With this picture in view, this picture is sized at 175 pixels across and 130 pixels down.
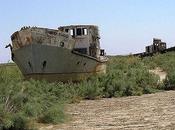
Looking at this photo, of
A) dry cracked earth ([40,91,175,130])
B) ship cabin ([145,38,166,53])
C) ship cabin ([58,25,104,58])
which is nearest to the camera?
dry cracked earth ([40,91,175,130])

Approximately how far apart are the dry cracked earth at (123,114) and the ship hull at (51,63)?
3.98 metres

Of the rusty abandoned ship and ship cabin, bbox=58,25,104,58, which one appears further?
ship cabin, bbox=58,25,104,58

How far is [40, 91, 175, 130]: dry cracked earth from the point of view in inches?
425

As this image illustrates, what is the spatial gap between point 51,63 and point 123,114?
8.15 m

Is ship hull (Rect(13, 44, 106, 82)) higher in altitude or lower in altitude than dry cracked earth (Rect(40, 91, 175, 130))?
higher

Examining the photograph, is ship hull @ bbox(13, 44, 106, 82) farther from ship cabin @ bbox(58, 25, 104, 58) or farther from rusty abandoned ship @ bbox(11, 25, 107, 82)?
ship cabin @ bbox(58, 25, 104, 58)

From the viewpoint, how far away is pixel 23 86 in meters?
12.1

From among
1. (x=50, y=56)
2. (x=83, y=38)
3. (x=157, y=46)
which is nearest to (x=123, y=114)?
(x=50, y=56)

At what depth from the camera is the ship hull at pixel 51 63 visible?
66.3 ft

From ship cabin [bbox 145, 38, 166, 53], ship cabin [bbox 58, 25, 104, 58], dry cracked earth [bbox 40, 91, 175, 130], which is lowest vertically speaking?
dry cracked earth [bbox 40, 91, 175, 130]

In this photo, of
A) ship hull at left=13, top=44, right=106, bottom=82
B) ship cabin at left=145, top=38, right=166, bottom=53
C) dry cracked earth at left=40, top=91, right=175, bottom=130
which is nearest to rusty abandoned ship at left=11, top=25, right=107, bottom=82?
ship hull at left=13, top=44, right=106, bottom=82

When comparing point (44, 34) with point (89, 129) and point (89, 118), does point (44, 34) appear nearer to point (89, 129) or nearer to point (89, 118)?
point (89, 118)

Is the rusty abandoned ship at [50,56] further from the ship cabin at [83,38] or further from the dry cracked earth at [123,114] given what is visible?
the dry cracked earth at [123,114]

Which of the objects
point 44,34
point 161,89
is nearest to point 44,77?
point 44,34
